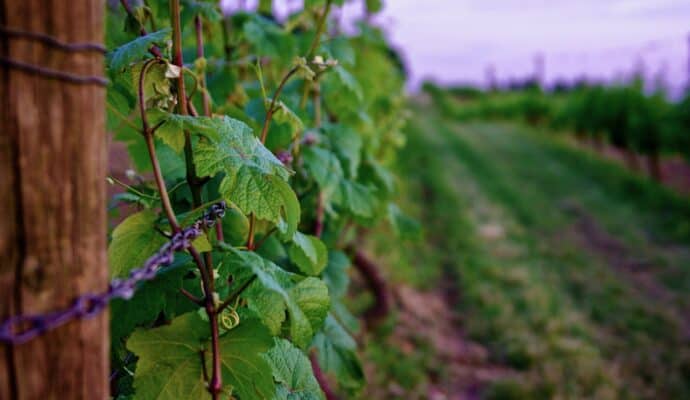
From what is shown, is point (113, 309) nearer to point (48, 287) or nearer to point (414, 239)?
point (48, 287)

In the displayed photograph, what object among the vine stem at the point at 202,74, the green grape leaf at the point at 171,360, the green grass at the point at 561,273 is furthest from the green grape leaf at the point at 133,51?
the green grass at the point at 561,273

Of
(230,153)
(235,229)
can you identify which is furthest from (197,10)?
(230,153)

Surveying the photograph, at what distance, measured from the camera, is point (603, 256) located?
786cm

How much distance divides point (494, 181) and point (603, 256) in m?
5.87

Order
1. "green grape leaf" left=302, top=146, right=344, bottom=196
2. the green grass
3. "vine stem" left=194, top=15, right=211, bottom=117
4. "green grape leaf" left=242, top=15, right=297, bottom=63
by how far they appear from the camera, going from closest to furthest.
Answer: "vine stem" left=194, top=15, right=211, bottom=117, "green grape leaf" left=302, top=146, right=344, bottom=196, "green grape leaf" left=242, top=15, right=297, bottom=63, the green grass

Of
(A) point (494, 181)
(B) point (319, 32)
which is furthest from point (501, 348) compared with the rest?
(A) point (494, 181)

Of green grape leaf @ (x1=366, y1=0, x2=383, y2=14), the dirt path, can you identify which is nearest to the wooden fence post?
green grape leaf @ (x1=366, y1=0, x2=383, y2=14)

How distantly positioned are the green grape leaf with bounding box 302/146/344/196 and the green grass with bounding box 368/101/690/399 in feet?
8.09

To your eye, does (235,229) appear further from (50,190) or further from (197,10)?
Answer: (50,190)

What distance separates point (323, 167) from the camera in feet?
6.51

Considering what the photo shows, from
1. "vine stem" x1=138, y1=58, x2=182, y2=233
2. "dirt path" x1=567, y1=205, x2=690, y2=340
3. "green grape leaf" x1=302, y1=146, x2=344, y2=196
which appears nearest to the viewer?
"vine stem" x1=138, y1=58, x2=182, y2=233

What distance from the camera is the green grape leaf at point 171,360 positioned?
1070 mm

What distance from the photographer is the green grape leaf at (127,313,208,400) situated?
1070 millimetres

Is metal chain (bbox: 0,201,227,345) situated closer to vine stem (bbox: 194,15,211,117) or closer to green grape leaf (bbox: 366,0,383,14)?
vine stem (bbox: 194,15,211,117)
